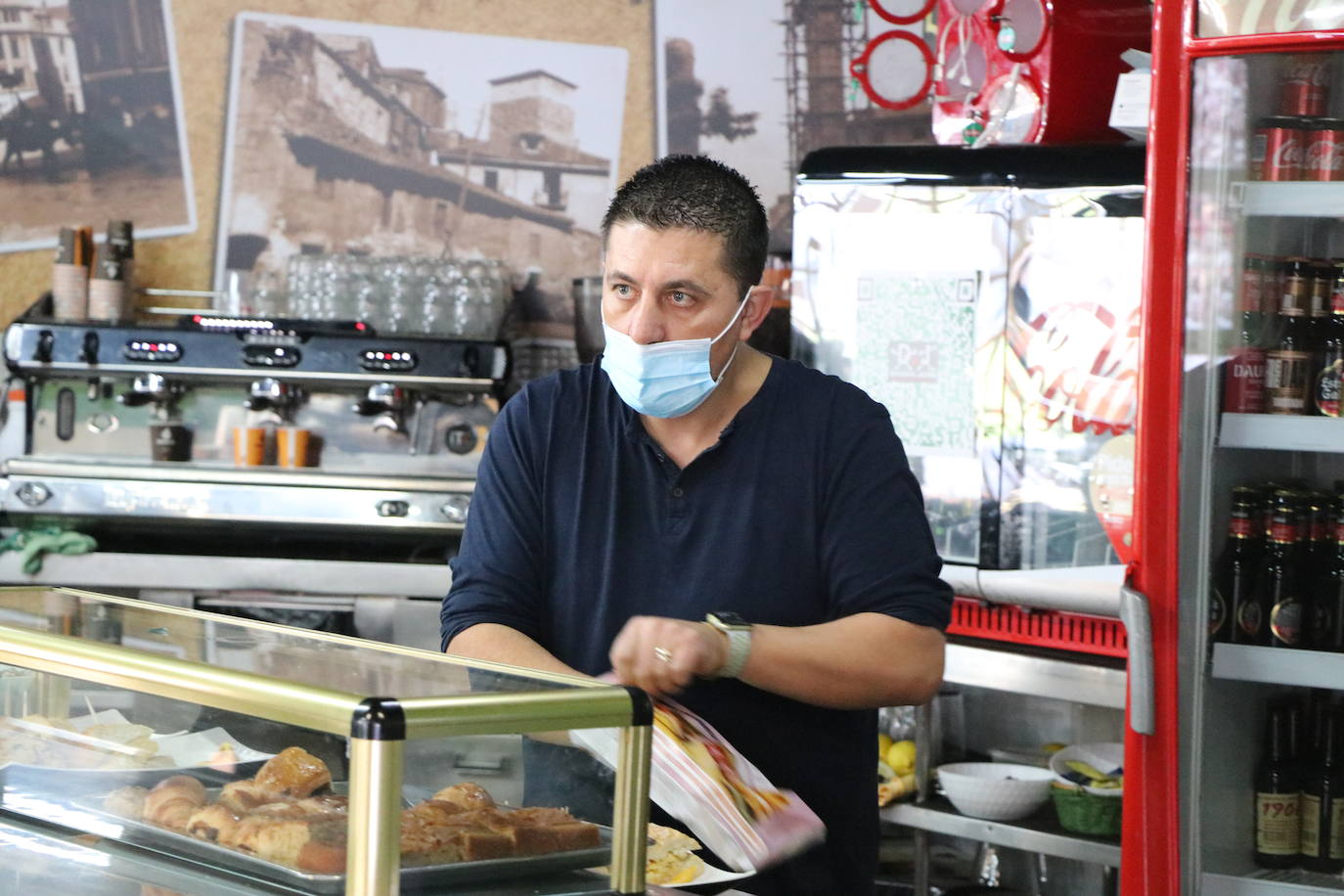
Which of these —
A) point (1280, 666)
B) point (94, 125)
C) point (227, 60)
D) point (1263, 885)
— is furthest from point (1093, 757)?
point (94, 125)

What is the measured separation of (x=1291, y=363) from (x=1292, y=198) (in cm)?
30

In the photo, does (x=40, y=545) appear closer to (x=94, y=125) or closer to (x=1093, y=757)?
(x=94, y=125)

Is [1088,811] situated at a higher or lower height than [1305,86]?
lower

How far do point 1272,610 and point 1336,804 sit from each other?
0.37 metres

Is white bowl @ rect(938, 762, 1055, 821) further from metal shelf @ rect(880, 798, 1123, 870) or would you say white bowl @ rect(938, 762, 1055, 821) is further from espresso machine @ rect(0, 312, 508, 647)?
espresso machine @ rect(0, 312, 508, 647)

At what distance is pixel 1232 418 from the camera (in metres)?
2.46

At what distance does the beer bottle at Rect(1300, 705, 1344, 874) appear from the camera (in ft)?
8.61

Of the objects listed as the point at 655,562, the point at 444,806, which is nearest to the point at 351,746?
the point at 444,806

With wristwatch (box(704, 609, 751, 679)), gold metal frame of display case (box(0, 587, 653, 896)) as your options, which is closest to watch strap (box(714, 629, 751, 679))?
wristwatch (box(704, 609, 751, 679))

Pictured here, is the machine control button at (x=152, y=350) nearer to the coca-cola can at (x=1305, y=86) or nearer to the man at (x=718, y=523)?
the man at (x=718, y=523)

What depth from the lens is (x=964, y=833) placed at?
329 cm

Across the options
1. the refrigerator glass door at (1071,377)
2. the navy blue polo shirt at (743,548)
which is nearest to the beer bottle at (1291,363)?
the refrigerator glass door at (1071,377)

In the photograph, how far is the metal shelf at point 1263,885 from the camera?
2.49 m

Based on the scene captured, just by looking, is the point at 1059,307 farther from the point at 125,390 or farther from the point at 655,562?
the point at 125,390
